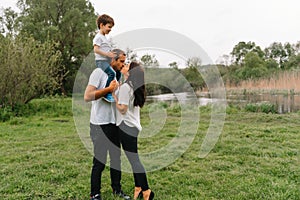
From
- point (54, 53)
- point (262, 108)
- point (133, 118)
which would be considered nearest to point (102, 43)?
point (133, 118)

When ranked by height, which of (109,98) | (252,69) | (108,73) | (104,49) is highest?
(252,69)

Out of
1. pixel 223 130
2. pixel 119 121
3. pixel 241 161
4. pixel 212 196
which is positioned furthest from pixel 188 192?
pixel 223 130

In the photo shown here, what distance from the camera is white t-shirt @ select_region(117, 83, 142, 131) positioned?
8.18ft

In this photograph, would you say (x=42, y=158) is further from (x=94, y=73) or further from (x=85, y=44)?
(x=85, y=44)

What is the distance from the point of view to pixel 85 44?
68.4ft

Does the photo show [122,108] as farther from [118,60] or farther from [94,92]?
[118,60]

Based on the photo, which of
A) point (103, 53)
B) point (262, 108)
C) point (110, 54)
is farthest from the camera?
point (262, 108)

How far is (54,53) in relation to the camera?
1366 centimetres

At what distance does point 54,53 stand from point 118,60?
12.1 meters

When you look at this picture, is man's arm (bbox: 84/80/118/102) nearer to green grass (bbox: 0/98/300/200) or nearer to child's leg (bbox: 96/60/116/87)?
child's leg (bbox: 96/60/116/87)

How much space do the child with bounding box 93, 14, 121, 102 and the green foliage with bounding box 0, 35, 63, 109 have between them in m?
7.30

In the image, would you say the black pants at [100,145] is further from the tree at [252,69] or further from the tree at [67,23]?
the tree at [252,69]

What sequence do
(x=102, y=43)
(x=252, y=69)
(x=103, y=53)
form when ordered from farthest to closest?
(x=252, y=69) → (x=102, y=43) → (x=103, y=53)

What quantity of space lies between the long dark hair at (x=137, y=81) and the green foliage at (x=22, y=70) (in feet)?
25.7
